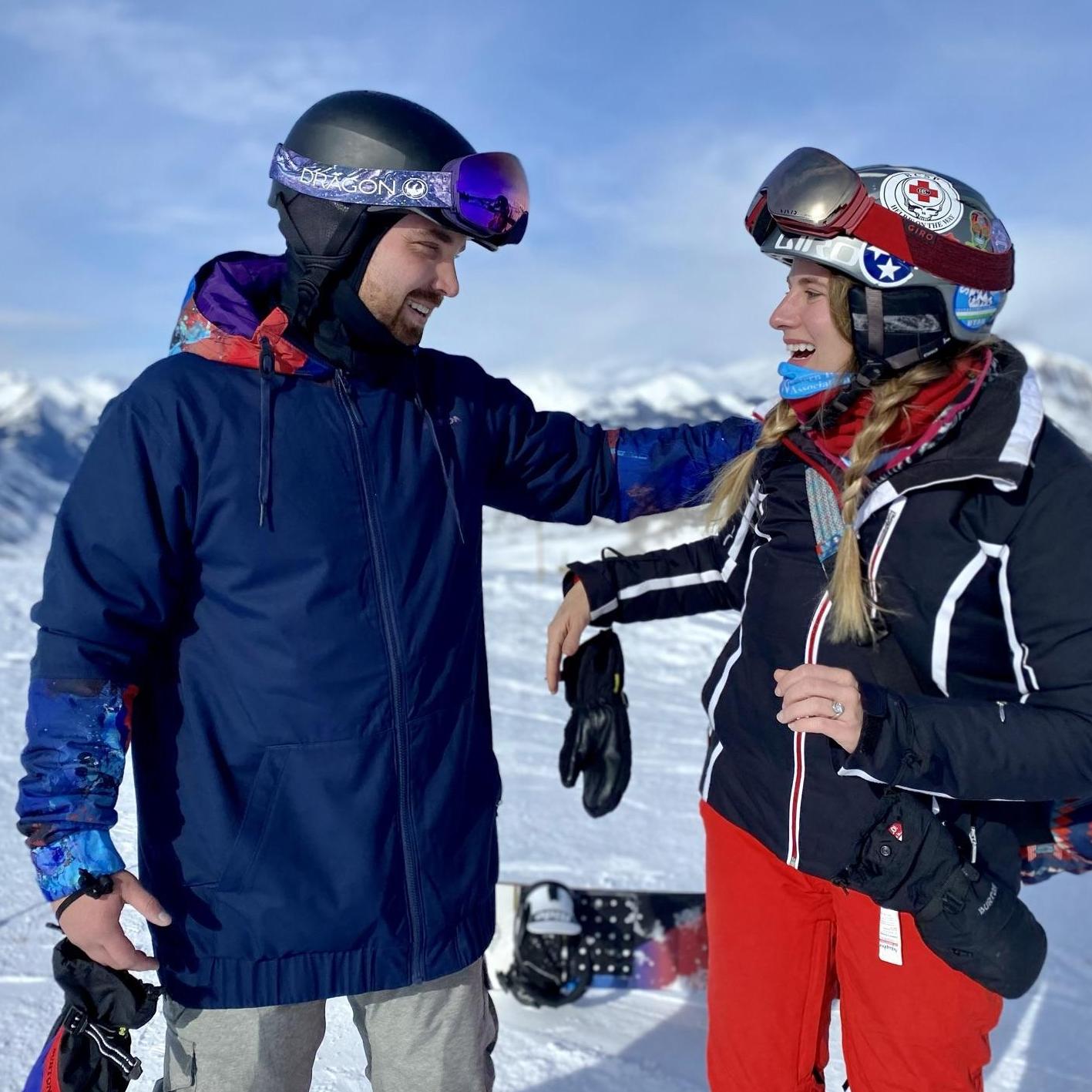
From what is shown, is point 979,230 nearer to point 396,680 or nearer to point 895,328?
point 895,328

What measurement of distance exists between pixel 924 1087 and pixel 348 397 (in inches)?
62.9

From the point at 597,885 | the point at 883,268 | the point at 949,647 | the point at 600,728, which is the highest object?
the point at 883,268

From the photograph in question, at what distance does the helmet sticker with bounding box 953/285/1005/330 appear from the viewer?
181 centimetres

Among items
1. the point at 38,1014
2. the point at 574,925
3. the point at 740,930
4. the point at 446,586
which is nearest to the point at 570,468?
the point at 446,586

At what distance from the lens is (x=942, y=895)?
1.65 m

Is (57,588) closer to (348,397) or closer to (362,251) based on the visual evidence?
(348,397)

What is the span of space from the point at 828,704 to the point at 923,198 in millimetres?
999

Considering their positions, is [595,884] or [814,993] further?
[595,884]

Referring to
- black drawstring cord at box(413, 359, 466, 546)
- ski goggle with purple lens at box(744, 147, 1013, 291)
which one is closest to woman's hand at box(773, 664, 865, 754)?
black drawstring cord at box(413, 359, 466, 546)

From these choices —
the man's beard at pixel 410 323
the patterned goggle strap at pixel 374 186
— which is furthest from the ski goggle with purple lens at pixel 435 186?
the man's beard at pixel 410 323

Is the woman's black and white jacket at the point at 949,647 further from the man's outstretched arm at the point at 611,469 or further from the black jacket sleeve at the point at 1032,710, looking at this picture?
the man's outstretched arm at the point at 611,469

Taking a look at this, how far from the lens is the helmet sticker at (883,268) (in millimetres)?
1802

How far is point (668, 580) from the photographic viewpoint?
90.1 inches

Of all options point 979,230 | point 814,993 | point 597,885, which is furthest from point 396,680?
point 597,885
